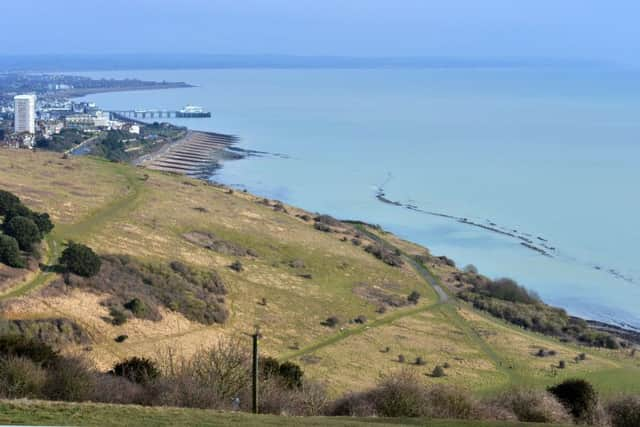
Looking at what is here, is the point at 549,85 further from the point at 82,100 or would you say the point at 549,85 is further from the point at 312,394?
the point at 312,394

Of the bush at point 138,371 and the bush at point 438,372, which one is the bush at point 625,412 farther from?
the bush at point 138,371

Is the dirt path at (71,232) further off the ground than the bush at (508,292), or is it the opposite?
the dirt path at (71,232)

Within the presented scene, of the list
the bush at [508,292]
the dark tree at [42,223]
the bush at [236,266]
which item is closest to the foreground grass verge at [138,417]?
the dark tree at [42,223]

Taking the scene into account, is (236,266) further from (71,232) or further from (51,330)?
(51,330)

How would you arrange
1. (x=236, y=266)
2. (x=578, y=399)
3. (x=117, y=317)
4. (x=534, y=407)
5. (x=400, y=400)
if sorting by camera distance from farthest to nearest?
1. (x=236, y=266)
2. (x=117, y=317)
3. (x=578, y=399)
4. (x=534, y=407)
5. (x=400, y=400)

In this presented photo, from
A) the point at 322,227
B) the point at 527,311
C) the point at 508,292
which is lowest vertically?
the point at 527,311

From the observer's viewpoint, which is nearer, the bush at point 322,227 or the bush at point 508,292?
the bush at point 508,292

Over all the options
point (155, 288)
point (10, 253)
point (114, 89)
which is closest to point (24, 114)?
point (155, 288)
